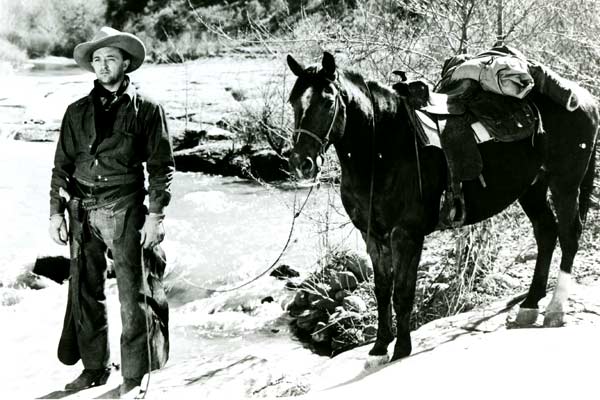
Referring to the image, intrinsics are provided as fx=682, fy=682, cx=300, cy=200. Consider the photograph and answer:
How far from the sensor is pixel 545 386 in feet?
10.2

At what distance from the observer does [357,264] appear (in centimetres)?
796

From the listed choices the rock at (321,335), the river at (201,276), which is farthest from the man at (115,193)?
the rock at (321,335)

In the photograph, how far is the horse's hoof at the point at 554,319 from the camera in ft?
14.1

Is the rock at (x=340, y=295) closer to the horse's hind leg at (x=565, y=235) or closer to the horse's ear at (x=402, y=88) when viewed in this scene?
the horse's hind leg at (x=565, y=235)

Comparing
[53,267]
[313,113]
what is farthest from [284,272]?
[313,113]

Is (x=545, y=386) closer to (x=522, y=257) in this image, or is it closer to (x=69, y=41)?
(x=522, y=257)

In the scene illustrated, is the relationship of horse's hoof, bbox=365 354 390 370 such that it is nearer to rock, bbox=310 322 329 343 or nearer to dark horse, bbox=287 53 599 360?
dark horse, bbox=287 53 599 360

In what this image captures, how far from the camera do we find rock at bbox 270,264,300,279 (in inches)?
339

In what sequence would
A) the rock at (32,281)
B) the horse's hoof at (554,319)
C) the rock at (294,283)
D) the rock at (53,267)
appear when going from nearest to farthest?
1. the horse's hoof at (554,319)
2. the rock at (32,281)
3. the rock at (53,267)
4. the rock at (294,283)

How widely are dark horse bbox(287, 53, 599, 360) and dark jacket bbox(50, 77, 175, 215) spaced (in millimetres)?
774

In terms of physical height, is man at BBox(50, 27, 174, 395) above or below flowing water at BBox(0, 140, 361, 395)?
above

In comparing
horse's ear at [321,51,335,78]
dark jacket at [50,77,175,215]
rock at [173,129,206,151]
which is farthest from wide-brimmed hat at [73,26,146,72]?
rock at [173,129,206,151]

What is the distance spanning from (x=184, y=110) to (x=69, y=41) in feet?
11.5

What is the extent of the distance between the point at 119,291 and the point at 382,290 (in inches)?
59.6
